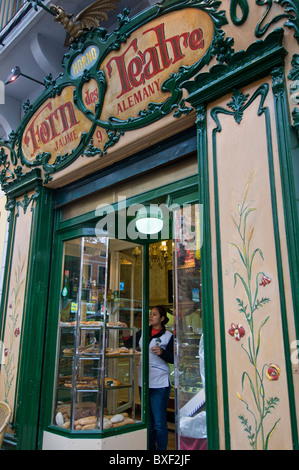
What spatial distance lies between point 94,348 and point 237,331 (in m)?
2.04

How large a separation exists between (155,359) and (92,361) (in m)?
0.77

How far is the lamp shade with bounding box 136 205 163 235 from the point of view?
3755 mm

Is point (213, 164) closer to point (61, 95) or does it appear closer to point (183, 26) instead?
point (183, 26)

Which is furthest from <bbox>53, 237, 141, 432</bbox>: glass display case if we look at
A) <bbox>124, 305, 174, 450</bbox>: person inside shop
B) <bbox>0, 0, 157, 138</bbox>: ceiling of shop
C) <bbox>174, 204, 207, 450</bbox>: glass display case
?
<bbox>0, 0, 157, 138</bbox>: ceiling of shop

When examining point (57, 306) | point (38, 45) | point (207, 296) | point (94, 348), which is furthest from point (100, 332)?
point (38, 45)

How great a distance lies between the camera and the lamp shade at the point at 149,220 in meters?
3.75

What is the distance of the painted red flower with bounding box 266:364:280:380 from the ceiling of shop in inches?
149

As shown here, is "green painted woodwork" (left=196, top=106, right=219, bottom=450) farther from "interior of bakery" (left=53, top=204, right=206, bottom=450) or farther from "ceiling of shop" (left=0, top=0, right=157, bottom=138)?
"ceiling of shop" (left=0, top=0, right=157, bottom=138)

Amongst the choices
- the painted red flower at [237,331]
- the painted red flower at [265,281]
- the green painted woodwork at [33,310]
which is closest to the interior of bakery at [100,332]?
the green painted woodwork at [33,310]

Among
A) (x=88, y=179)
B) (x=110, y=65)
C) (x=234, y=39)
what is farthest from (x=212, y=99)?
(x=88, y=179)

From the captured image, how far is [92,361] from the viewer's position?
3932mm

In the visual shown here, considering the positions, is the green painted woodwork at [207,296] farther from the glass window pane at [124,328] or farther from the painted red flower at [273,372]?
the glass window pane at [124,328]

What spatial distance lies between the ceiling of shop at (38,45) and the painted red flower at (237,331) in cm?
349

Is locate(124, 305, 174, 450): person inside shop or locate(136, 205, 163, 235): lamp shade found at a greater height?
locate(136, 205, 163, 235): lamp shade
